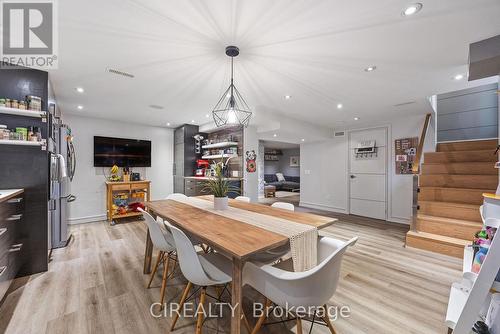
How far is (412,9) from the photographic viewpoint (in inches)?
58.9

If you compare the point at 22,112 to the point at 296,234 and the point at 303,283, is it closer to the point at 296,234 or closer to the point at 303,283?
the point at 296,234

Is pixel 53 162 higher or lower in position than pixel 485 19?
lower

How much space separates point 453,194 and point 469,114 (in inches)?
78.6

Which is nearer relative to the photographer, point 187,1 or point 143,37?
point 187,1

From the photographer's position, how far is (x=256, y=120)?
4.29m

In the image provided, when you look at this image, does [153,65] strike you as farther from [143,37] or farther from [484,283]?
[484,283]

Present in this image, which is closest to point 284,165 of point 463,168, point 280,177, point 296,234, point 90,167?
point 280,177

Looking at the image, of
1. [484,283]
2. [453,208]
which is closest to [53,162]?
[484,283]

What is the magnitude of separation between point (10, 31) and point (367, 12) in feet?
9.60

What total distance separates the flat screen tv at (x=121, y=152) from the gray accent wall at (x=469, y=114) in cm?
695

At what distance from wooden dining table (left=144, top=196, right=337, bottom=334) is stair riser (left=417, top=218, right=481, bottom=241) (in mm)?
2689

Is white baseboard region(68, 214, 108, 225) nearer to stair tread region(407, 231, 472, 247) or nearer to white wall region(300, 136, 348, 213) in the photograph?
white wall region(300, 136, 348, 213)

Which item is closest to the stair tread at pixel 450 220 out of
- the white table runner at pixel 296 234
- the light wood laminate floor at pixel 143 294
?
the light wood laminate floor at pixel 143 294

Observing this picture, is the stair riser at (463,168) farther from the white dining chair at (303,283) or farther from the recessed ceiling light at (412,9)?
the white dining chair at (303,283)
